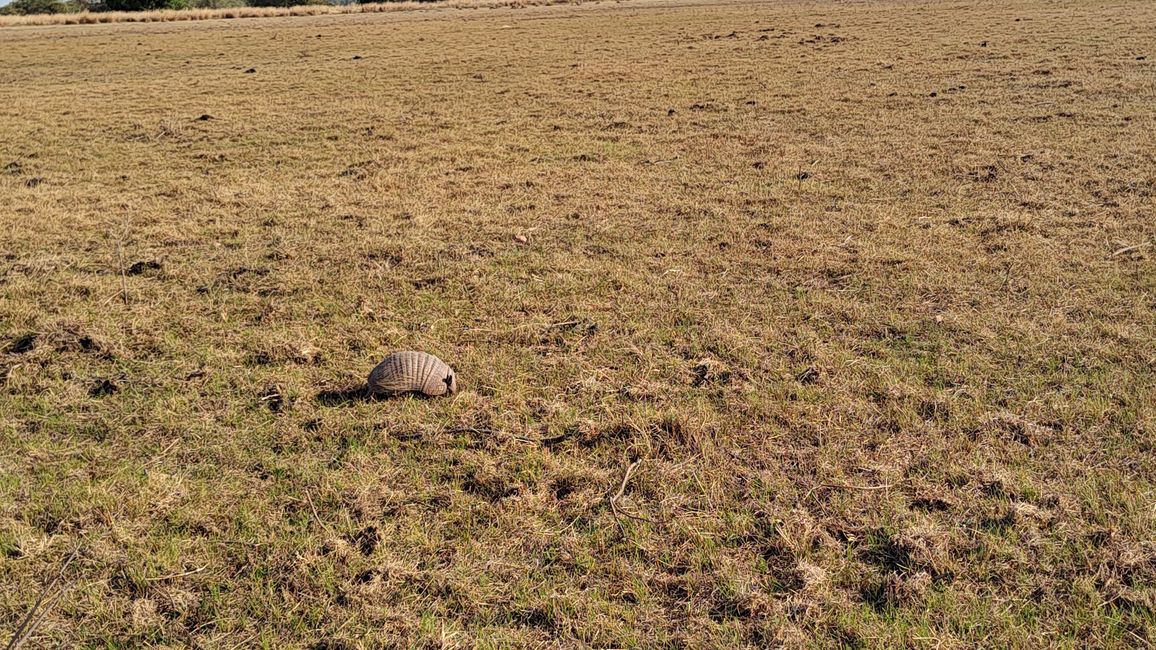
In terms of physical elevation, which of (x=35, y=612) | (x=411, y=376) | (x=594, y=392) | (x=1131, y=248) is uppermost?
(x=1131, y=248)

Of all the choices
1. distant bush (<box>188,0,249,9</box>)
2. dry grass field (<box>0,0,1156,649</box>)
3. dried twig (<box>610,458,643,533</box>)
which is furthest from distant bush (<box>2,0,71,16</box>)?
dried twig (<box>610,458,643,533</box>)

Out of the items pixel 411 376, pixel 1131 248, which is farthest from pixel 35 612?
pixel 1131 248

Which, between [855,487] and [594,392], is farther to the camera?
[594,392]

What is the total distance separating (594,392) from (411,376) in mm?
1083

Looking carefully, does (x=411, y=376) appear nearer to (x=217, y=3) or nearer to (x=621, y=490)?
(x=621, y=490)

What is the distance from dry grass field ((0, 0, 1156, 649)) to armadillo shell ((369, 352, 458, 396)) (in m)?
0.18

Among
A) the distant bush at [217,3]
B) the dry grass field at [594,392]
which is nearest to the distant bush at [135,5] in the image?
the distant bush at [217,3]

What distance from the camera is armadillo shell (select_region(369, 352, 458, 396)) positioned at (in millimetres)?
3988

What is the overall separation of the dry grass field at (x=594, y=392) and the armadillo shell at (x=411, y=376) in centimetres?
18

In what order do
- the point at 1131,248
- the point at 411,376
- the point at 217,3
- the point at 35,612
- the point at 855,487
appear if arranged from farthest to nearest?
the point at 217,3 < the point at 1131,248 < the point at 411,376 < the point at 855,487 < the point at 35,612

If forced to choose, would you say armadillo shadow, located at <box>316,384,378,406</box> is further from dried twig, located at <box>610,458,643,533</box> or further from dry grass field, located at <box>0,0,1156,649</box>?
Result: dried twig, located at <box>610,458,643,533</box>

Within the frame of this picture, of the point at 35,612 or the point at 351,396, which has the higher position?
the point at 351,396

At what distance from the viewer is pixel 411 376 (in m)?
3.99

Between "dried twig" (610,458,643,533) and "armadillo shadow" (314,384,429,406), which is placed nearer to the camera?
"dried twig" (610,458,643,533)
